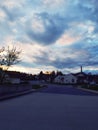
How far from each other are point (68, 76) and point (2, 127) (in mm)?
174773

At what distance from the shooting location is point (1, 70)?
45.3m

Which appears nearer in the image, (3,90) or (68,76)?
(3,90)

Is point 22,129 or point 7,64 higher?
point 7,64

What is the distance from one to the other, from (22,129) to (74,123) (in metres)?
2.62

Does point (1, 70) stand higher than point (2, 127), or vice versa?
point (1, 70)

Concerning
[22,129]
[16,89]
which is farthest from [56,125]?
[16,89]

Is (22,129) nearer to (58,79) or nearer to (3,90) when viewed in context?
(3,90)

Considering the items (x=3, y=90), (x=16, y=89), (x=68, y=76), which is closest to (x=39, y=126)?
(x=3, y=90)

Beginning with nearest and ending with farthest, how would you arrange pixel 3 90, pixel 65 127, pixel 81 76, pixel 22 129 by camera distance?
pixel 22 129 → pixel 65 127 → pixel 3 90 → pixel 81 76

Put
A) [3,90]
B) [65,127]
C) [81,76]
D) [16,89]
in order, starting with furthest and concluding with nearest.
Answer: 1. [81,76]
2. [16,89]
3. [3,90]
4. [65,127]

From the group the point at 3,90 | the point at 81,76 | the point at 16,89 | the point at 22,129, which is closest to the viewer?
the point at 22,129

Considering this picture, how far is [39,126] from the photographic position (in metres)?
10.8

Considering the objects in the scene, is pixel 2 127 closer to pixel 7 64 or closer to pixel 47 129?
pixel 47 129

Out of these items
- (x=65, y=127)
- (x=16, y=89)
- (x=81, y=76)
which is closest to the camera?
(x=65, y=127)
